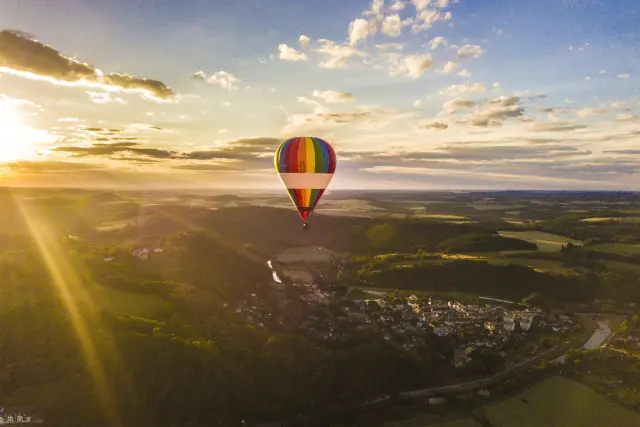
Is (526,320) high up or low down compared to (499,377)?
up

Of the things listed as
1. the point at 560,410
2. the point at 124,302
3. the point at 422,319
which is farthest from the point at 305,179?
the point at 124,302

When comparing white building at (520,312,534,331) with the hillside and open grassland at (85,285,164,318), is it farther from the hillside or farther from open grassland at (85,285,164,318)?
open grassland at (85,285,164,318)

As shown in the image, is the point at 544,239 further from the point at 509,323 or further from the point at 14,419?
the point at 14,419

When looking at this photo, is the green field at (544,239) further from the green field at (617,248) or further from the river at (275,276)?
the river at (275,276)

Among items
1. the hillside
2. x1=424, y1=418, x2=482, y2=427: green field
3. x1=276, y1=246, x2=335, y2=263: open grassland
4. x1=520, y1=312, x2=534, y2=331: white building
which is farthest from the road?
x1=276, y1=246, x2=335, y2=263: open grassland

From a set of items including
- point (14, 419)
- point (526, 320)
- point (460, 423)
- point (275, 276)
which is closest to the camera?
point (14, 419)

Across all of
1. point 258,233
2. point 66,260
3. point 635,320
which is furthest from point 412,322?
point 258,233

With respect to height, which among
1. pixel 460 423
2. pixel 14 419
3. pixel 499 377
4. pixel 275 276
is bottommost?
pixel 460 423
